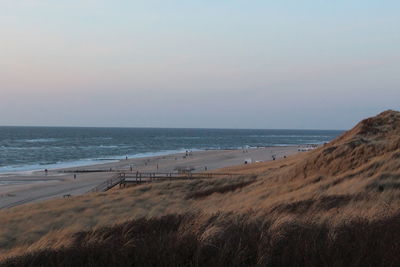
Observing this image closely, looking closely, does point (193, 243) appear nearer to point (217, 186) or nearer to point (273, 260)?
point (273, 260)

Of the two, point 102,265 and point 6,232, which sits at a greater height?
point 102,265

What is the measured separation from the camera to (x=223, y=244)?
717cm

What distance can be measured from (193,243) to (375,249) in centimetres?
261

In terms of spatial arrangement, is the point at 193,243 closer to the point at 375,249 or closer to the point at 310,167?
the point at 375,249

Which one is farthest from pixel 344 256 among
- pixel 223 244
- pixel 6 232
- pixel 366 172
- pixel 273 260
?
pixel 6 232

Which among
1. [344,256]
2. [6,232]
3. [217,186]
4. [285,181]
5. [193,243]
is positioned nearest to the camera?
[344,256]

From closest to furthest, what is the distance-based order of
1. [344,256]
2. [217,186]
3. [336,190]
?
[344,256] → [336,190] → [217,186]

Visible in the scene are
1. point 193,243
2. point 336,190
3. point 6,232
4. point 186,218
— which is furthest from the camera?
point 6,232

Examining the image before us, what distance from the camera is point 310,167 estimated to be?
2839cm

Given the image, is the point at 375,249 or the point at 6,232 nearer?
the point at 375,249

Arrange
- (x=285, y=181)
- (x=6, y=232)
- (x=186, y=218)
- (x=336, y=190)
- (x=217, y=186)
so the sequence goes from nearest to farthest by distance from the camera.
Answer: (x=186, y=218), (x=336, y=190), (x=6, y=232), (x=285, y=181), (x=217, y=186)

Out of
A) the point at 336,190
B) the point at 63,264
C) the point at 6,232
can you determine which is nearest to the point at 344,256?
the point at 63,264

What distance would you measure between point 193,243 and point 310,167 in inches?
882

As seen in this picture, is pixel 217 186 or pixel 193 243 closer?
pixel 193 243
